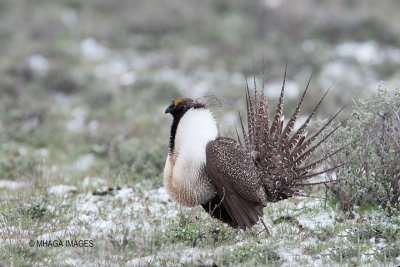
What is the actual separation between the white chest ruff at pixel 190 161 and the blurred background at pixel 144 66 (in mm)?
1570

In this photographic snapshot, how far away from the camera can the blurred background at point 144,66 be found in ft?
23.0

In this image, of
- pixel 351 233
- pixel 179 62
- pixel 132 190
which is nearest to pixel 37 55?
pixel 179 62

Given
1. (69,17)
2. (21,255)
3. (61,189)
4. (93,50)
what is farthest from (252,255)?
(69,17)

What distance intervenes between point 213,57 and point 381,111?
7694 mm

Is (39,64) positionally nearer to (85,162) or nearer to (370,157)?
(85,162)

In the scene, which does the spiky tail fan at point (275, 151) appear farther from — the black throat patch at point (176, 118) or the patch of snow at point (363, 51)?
the patch of snow at point (363, 51)

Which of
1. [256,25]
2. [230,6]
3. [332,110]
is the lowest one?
[332,110]

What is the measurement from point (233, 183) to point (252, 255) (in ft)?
1.84

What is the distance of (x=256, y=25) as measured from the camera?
44.3 feet

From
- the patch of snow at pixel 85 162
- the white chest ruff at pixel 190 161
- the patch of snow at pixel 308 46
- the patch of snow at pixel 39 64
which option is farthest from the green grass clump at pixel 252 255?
the patch of snow at pixel 308 46

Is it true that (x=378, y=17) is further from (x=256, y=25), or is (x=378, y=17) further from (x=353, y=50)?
(x=256, y=25)

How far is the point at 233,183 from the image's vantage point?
3.60m

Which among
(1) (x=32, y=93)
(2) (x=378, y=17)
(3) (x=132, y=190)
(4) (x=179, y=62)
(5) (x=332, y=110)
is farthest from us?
(2) (x=378, y=17)

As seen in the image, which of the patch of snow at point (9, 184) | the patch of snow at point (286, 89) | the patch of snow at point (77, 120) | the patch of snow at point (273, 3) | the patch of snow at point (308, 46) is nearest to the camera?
the patch of snow at point (9, 184)
